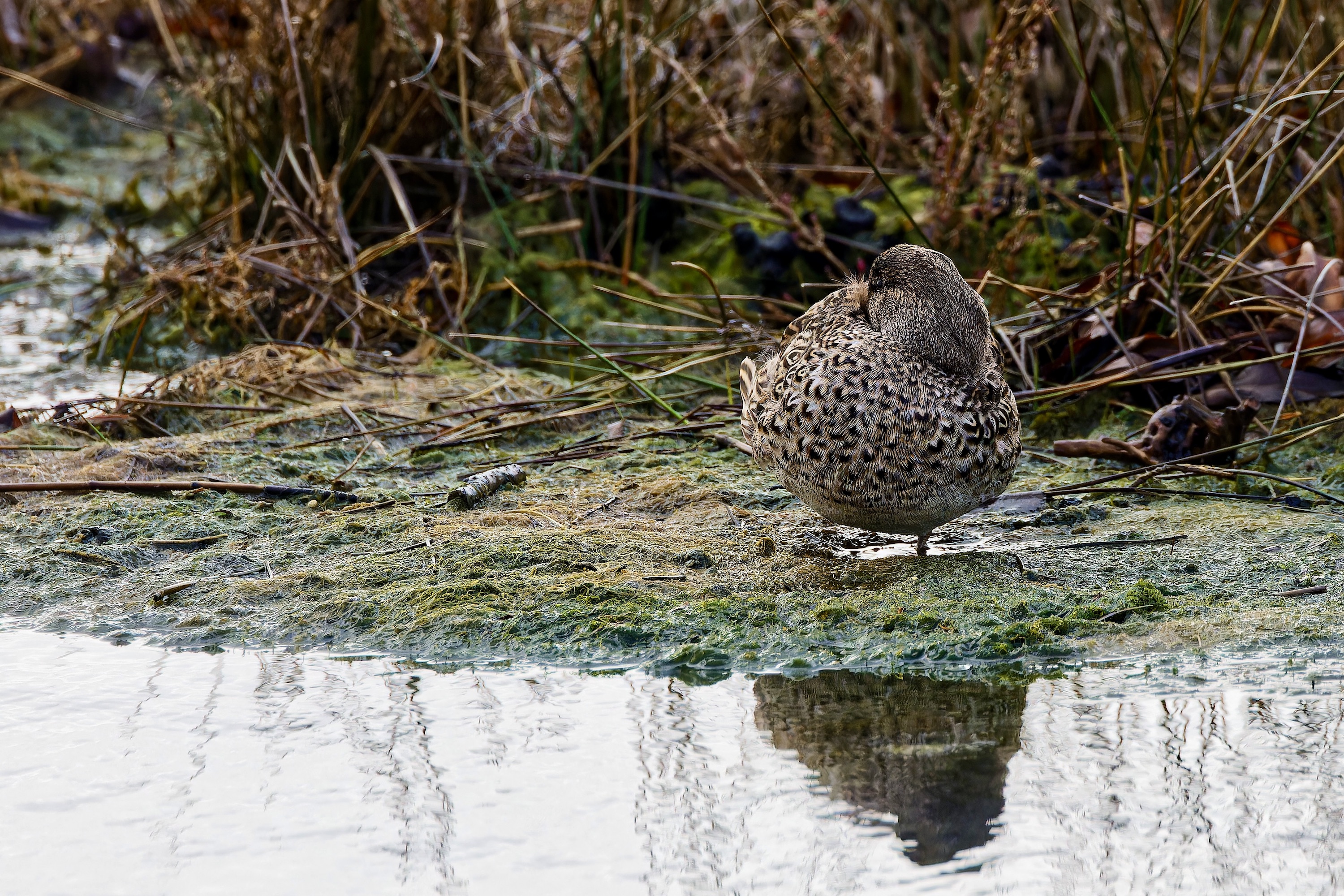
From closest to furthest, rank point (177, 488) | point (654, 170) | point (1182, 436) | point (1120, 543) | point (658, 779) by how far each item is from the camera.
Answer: point (658, 779) → point (1120, 543) → point (177, 488) → point (1182, 436) → point (654, 170)

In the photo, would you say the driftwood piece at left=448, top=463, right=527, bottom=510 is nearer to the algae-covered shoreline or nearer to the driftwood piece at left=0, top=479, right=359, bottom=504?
the algae-covered shoreline

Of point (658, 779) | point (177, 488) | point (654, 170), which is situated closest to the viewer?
point (658, 779)

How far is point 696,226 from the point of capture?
22.5 ft

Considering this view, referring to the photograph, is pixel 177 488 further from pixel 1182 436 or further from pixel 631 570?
pixel 1182 436

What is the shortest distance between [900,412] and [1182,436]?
152 cm

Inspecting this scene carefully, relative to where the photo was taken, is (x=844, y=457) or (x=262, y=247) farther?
(x=262, y=247)

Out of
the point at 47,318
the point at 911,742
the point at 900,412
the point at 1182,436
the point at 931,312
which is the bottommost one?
the point at 47,318

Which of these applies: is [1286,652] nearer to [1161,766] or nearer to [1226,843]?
[1161,766]

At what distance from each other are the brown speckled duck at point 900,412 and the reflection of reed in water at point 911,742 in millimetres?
562

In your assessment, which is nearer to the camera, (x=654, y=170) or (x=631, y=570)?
(x=631, y=570)

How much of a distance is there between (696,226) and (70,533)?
371cm

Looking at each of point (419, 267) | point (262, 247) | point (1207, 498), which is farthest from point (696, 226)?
point (1207, 498)

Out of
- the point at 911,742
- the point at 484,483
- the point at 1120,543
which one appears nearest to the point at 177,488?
the point at 484,483

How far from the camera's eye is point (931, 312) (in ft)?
11.8
